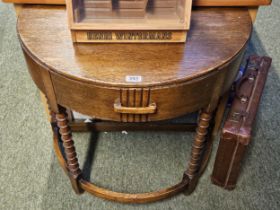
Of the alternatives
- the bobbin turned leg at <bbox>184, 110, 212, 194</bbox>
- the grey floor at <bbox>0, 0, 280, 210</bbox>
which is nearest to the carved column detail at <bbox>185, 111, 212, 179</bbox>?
the bobbin turned leg at <bbox>184, 110, 212, 194</bbox>

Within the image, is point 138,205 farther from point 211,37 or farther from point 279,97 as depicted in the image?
point 279,97

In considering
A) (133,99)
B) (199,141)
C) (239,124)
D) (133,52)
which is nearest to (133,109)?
(133,99)

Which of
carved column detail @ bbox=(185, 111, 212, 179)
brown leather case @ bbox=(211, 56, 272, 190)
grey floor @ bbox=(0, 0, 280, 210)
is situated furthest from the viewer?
grey floor @ bbox=(0, 0, 280, 210)

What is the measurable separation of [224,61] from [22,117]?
99cm

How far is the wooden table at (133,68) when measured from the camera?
771 millimetres

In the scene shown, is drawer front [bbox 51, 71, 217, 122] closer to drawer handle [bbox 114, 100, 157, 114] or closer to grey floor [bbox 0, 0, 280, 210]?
drawer handle [bbox 114, 100, 157, 114]

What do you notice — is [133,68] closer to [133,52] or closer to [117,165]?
[133,52]

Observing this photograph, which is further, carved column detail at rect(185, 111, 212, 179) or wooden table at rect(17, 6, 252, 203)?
carved column detail at rect(185, 111, 212, 179)

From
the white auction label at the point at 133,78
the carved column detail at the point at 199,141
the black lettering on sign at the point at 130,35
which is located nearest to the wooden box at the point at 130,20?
the black lettering on sign at the point at 130,35

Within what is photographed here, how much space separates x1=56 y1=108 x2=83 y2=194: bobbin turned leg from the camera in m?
0.93

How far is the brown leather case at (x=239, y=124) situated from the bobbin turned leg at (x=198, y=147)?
8 cm

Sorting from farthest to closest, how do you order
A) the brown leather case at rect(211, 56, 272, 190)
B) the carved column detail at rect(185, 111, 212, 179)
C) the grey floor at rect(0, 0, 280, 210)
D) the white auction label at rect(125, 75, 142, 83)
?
the grey floor at rect(0, 0, 280, 210) → the brown leather case at rect(211, 56, 272, 190) → the carved column detail at rect(185, 111, 212, 179) → the white auction label at rect(125, 75, 142, 83)

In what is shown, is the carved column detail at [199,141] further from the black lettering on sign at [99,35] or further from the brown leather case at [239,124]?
the black lettering on sign at [99,35]

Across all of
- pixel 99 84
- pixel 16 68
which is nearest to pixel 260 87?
pixel 99 84
